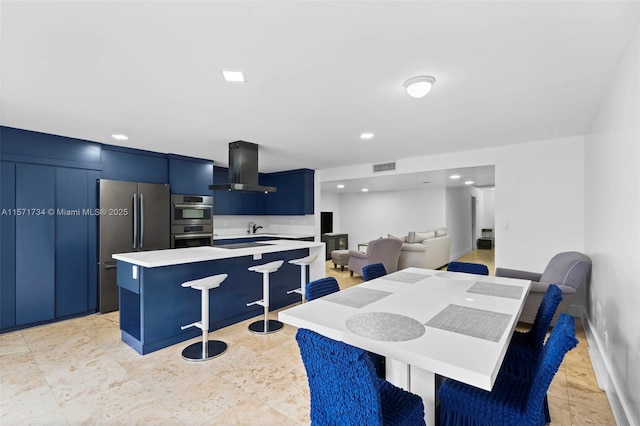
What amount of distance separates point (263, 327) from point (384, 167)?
3571mm

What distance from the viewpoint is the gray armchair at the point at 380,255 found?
5.85 metres

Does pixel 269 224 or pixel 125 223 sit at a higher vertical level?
pixel 125 223

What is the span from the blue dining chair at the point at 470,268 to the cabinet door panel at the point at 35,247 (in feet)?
15.6

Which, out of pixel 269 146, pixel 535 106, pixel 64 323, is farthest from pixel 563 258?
pixel 64 323

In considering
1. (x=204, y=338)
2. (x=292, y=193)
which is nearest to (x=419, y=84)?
(x=204, y=338)

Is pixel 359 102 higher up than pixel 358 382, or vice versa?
pixel 359 102

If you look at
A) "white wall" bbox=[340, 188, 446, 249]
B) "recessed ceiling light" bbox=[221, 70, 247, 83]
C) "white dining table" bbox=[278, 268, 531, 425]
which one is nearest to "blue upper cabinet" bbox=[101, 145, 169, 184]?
"recessed ceiling light" bbox=[221, 70, 247, 83]

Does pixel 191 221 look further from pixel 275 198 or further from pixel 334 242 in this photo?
pixel 334 242

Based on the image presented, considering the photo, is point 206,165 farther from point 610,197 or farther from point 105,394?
point 610,197

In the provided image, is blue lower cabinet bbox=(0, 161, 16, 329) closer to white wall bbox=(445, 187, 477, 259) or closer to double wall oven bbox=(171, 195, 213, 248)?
double wall oven bbox=(171, 195, 213, 248)

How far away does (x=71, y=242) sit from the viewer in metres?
3.93

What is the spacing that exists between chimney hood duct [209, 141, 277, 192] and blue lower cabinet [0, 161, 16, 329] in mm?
2247

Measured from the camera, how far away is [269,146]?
445 cm

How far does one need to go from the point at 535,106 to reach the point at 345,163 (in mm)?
3451
